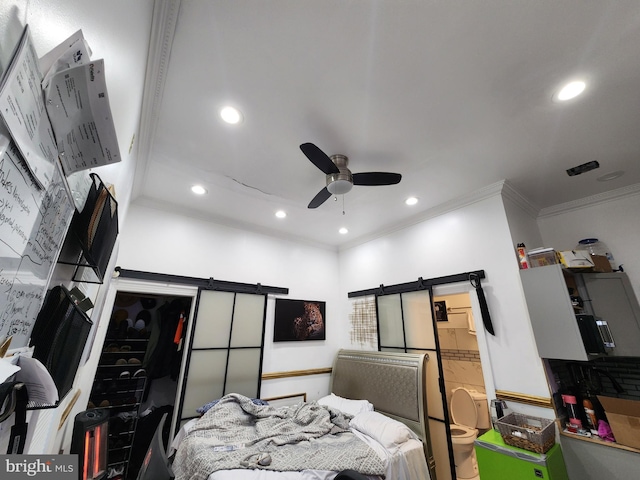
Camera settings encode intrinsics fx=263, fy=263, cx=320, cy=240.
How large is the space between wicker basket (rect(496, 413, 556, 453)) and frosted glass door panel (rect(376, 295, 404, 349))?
1.27m

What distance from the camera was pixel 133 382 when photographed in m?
3.12

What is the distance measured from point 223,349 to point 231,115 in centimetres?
262

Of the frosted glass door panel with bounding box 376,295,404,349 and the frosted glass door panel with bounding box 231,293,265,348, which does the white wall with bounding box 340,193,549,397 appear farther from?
the frosted glass door panel with bounding box 231,293,265,348

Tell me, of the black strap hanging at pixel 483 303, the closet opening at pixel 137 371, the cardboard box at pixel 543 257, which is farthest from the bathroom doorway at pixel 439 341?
the closet opening at pixel 137 371

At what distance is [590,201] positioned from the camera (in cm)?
295

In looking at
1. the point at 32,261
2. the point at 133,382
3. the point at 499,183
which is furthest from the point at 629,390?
the point at 133,382

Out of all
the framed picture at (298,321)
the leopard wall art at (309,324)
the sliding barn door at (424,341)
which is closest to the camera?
the sliding barn door at (424,341)

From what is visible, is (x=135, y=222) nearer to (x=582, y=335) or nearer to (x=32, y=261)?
(x=32, y=261)

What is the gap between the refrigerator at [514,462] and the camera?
6.27 ft

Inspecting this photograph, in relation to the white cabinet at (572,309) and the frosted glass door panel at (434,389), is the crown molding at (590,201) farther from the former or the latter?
the frosted glass door panel at (434,389)

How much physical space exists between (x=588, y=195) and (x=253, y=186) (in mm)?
3709

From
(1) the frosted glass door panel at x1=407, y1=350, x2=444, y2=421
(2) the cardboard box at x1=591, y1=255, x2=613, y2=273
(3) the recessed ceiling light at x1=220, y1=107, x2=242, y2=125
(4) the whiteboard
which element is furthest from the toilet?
(3) the recessed ceiling light at x1=220, y1=107, x2=242, y2=125

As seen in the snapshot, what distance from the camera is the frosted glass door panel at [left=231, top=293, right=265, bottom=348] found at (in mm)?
3344

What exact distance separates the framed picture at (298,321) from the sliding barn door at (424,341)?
0.93 meters
